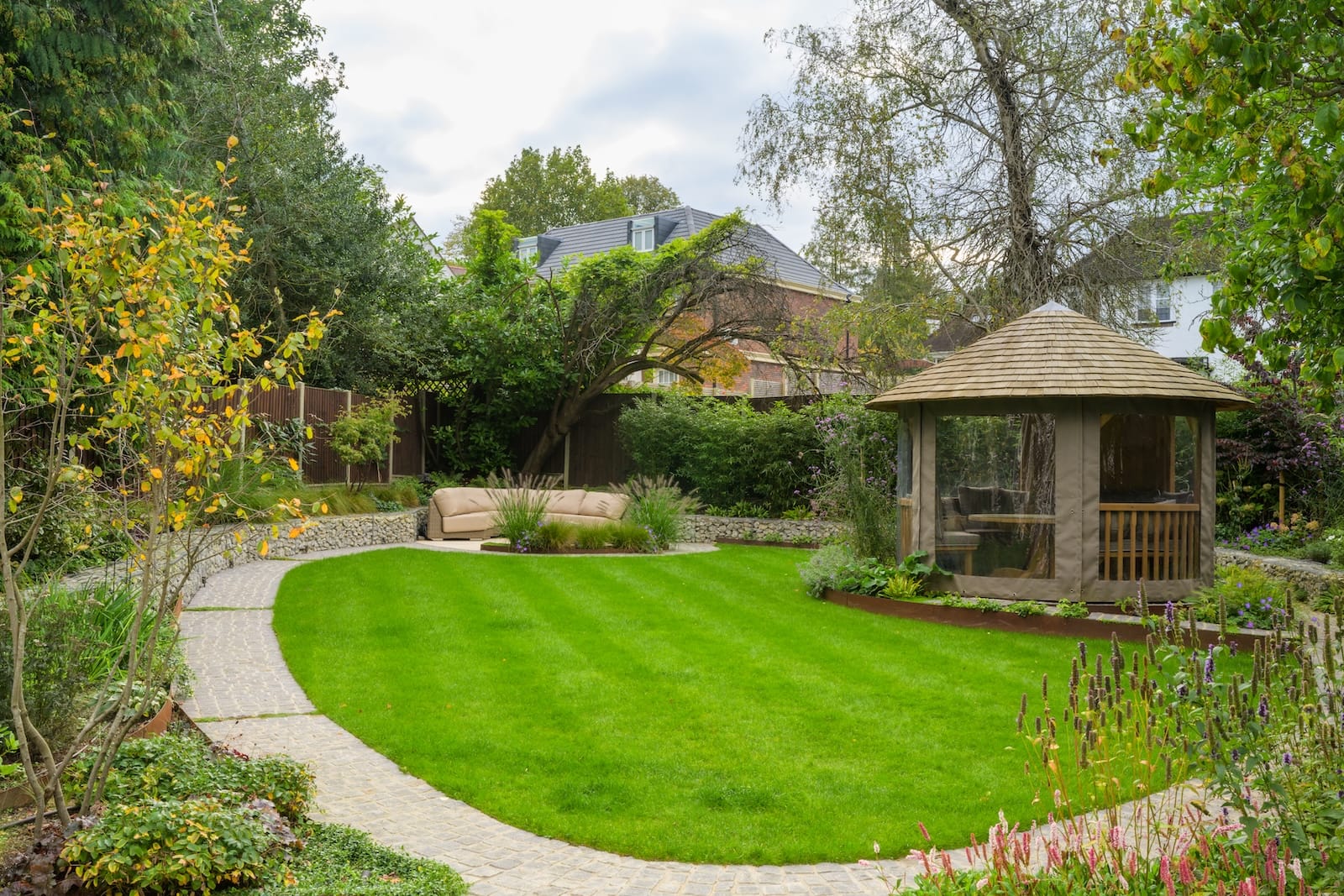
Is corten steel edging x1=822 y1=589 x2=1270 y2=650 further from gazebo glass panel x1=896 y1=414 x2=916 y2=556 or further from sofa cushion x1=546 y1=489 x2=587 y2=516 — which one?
sofa cushion x1=546 y1=489 x2=587 y2=516

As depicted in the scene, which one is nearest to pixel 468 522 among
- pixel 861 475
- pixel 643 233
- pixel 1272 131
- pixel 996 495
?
pixel 861 475

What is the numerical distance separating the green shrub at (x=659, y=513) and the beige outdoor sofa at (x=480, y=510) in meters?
0.65

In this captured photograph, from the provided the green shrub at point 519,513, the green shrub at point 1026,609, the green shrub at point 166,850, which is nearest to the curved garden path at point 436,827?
the green shrub at point 166,850

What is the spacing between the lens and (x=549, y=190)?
43719 millimetres

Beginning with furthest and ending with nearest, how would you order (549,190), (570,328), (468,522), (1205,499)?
(549,190), (570,328), (468,522), (1205,499)

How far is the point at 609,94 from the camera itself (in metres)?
14.2

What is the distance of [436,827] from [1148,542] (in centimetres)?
821

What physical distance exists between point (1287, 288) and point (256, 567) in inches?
446

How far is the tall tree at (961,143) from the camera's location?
48.0 feet

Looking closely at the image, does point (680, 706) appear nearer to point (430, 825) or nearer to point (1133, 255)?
point (430, 825)

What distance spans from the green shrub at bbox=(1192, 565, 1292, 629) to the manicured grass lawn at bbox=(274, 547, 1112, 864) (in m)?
1.38

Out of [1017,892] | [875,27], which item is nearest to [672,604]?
[1017,892]

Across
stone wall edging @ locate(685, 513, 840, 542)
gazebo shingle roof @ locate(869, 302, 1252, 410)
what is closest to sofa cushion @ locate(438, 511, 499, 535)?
stone wall edging @ locate(685, 513, 840, 542)

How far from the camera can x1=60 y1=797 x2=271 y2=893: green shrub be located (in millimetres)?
3217
